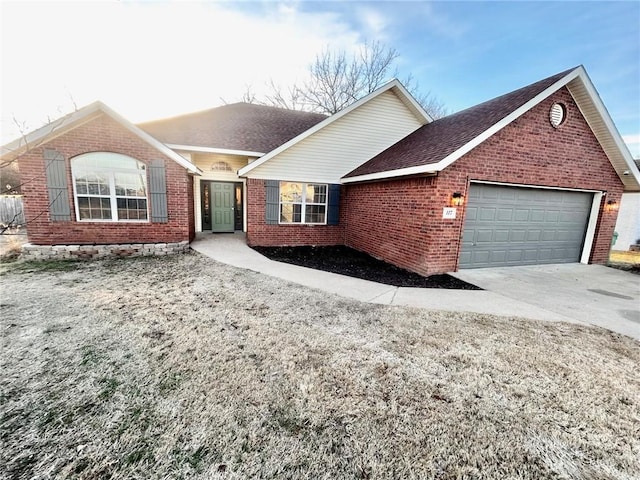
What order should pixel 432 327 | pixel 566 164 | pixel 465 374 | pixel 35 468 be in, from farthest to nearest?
pixel 566 164
pixel 432 327
pixel 465 374
pixel 35 468

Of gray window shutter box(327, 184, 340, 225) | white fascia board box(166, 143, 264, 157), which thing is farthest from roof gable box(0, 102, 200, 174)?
gray window shutter box(327, 184, 340, 225)

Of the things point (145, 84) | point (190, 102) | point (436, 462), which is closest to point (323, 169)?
point (436, 462)

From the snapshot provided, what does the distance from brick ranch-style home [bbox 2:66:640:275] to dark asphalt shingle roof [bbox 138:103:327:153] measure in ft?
0.48

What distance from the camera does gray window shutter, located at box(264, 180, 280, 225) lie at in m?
9.43

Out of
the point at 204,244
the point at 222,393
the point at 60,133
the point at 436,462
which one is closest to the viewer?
the point at 436,462

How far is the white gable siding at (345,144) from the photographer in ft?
31.2

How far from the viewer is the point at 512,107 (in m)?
6.66

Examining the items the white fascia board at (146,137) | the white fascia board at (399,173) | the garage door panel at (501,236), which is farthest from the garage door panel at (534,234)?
the white fascia board at (146,137)

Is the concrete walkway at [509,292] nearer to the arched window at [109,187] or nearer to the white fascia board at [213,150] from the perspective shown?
the arched window at [109,187]

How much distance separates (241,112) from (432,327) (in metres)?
12.7

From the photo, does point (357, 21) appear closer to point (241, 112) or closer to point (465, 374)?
point (241, 112)

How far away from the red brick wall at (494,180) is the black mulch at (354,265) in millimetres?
345

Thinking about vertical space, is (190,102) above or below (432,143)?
above

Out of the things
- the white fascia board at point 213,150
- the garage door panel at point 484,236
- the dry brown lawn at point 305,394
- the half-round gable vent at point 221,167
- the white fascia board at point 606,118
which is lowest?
the dry brown lawn at point 305,394
